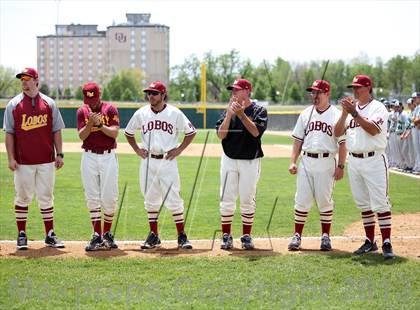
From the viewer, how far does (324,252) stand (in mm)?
7152

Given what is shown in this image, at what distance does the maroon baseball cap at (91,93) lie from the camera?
7195 mm

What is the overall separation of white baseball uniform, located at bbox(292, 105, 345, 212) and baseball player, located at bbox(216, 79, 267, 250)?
54 centimetres

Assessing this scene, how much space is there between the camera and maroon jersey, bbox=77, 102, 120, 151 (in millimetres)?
7191

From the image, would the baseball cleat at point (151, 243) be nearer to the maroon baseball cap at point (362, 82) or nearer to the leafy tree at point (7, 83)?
the maroon baseball cap at point (362, 82)

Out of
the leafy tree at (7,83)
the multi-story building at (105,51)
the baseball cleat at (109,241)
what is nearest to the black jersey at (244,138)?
the baseball cleat at (109,241)

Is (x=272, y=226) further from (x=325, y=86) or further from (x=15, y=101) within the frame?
(x=15, y=101)

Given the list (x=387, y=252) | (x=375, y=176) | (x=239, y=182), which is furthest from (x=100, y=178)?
(x=387, y=252)

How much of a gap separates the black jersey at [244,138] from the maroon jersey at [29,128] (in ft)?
6.62

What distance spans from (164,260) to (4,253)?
1.86 m

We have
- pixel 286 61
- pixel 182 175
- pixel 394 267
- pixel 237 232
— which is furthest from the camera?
pixel 286 61

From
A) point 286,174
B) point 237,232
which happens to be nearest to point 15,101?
point 237,232

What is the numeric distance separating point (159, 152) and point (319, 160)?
6.10ft

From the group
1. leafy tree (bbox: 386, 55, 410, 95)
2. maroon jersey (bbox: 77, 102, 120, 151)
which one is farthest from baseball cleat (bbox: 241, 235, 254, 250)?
leafy tree (bbox: 386, 55, 410, 95)

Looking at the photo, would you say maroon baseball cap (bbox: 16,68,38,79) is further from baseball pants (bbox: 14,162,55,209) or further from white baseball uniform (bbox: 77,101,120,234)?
baseball pants (bbox: 14,162,55,209)
